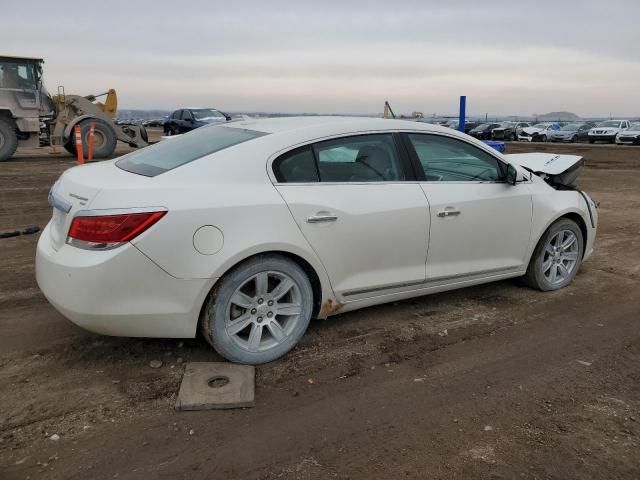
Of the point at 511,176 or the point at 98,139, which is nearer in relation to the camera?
the point at 511,176

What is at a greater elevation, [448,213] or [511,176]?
[511,176]

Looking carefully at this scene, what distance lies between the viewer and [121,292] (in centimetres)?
313

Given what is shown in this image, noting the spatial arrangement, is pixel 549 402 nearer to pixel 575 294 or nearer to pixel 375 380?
pixel 375 380

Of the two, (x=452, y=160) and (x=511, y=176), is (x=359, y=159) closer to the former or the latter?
(x=452, y=160)

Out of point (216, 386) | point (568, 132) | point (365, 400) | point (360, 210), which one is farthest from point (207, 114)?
point (568, 132)

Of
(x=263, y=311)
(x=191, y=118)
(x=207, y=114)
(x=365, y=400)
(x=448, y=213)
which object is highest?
(x=207, y=114)

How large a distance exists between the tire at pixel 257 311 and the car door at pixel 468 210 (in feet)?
3.66

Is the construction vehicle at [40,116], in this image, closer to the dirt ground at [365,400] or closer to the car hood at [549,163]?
the dirt ground at [365,400]

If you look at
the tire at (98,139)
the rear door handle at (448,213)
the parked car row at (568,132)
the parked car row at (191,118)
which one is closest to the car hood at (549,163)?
the rear door handle at (448,213)

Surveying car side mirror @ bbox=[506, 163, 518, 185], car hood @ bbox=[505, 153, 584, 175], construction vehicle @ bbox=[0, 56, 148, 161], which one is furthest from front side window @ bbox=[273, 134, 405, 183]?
construction vehicle @ bbox=[0, 56, 148, 161]

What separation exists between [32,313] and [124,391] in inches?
60.8

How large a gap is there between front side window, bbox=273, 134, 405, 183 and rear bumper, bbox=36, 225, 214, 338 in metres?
0.94

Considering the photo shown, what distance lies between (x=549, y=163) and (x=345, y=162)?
2.59 meters

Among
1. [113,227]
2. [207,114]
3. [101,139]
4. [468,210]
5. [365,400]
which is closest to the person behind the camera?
[113,227]
